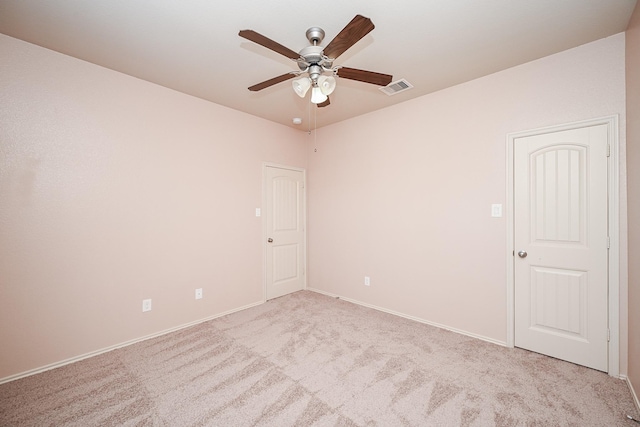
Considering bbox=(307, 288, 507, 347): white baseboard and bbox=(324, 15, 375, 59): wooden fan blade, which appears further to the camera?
bbox=(307, 288, 507, 347): white baseboard

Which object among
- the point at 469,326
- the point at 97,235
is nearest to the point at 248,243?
the point at 97,235

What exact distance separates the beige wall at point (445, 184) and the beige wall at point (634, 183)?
129 mm

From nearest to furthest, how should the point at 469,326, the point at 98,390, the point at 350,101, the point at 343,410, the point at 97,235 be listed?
the point at 343,410 → the point at 98,390 → the point at 97,235 → the point at 469,326 → the point at 350,101

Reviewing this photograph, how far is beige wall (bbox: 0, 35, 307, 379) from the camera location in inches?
85.9

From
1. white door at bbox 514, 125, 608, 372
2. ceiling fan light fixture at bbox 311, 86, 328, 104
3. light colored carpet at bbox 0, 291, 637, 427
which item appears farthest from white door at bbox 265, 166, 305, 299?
white door at bbox 514, 125, 608, 372

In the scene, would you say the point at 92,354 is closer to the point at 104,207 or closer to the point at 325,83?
the point at 104,207

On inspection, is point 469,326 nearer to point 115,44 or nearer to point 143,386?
point 143,386

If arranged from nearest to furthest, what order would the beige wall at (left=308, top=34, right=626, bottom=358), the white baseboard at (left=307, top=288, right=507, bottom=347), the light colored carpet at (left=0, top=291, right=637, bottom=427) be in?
the light colored carpet at (left=0, top=291, right=637, bottom=427)
the beige wall at (left=308, top=34, right=626, bottom=358)
the white baseboard at (left=307, top=288, right=507, bottom=347)

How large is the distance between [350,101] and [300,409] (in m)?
3.16

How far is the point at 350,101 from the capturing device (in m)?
3.35

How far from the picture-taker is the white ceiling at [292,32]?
6.00 ft

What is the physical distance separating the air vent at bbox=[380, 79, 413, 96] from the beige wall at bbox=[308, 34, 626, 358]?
36 centimetres

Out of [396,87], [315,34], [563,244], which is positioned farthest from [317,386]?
[396,87]

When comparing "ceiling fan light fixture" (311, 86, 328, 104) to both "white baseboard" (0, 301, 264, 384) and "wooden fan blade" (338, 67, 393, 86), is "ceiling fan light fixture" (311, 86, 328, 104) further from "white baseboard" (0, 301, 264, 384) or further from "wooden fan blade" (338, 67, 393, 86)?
"white baseboard" (0, 301, 264, 384)
